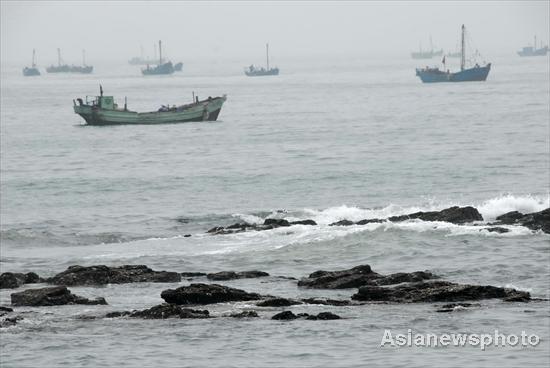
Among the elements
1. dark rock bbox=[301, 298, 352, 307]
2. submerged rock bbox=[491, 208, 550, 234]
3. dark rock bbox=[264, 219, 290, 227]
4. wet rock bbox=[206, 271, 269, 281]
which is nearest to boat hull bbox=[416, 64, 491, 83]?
dark rock bbox=[264, 219, 290, 227]

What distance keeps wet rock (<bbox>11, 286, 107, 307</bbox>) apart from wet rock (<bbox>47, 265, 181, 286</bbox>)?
3202 millimetres

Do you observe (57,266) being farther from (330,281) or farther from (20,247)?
(330,281)

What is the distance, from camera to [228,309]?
31.0 metres

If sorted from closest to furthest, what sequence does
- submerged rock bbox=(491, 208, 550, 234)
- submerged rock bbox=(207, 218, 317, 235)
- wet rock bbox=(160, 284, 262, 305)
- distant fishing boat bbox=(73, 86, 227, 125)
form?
wet rock bbox=(160, 284, 262, 305)
submerged rock bbox=(491, 208, 550, 234)
submerged rock bbox=(207, 218, 317, 235)
distant fishing boat bbox=(73, 86, 227, 125)

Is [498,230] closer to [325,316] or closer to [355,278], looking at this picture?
[355,278]

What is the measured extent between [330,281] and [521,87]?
13642 cm

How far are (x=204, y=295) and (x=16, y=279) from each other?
270 inches

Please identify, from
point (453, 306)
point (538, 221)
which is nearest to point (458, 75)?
point (538, 221)

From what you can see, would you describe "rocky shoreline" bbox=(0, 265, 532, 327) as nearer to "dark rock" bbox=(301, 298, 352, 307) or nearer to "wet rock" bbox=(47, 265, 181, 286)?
"dark rock" bbox=(301, 298, 352, 307)

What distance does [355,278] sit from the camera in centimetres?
3438

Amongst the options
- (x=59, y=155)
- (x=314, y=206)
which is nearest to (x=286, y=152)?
(x=59, y=155)

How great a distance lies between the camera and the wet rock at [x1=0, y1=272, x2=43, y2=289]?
35438mm

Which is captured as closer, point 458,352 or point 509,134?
point 458,352

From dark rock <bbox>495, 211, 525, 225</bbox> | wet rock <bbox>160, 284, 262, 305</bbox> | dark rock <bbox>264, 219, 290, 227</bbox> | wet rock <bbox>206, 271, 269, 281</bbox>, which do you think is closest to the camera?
wet rock <bbox>160, 284, 262, 305</bbox>
